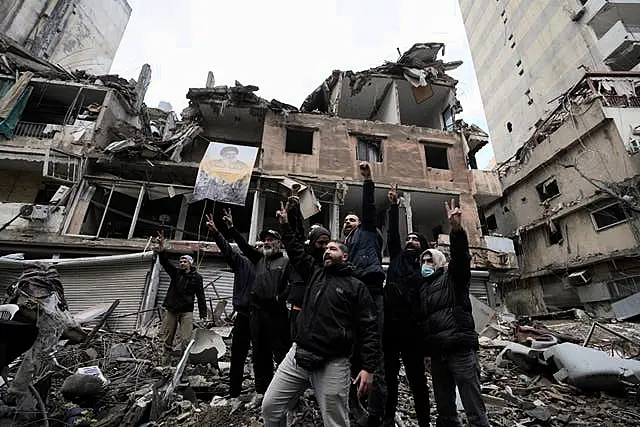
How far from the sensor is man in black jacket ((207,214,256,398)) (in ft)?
12.1

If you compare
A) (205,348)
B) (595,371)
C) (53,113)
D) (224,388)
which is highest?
(53,113)

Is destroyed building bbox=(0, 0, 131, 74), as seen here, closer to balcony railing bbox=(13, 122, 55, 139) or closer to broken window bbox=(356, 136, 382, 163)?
balcony railing bbox=(13, 122, 55, 139)

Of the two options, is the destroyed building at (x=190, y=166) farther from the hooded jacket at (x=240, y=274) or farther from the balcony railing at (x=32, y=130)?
the hooded jacket at (x=240, y=274)

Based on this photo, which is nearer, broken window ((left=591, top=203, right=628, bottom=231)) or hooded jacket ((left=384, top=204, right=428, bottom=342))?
hooded jacket ((left=384, top=204, right=428, bottom=342))

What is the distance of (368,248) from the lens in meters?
3.32

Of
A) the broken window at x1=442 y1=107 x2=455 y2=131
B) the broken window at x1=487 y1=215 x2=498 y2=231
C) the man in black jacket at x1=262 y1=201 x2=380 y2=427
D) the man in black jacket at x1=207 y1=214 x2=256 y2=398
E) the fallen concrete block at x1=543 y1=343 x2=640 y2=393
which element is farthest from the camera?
the broken window at x1=487 y1=215 x2=498 y2=231

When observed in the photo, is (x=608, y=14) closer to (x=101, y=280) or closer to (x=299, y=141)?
(x=299, y=141)

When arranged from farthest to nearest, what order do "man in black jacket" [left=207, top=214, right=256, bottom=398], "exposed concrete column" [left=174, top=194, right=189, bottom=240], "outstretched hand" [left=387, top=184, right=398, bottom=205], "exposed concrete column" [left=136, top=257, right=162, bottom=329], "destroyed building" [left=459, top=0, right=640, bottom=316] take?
"exposed concrete column" [left=174, top=194, right=189, bottom=240] → "destroyed building" [left=459, top=0, right=640, bottom=316] → "exposed concrete column" [left=136, top=257, right=162, bottom=329] → "man in black jacket" [left=207, top=214, right=256, bottom=398] → "outstretched hand" [left=387, top=184, right=398, bottom=205]

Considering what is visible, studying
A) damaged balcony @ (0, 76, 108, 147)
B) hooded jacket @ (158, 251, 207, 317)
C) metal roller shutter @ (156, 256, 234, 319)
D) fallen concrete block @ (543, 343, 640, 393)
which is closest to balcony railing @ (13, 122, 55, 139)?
damaged balcony @ (0, 76, 108, 147)

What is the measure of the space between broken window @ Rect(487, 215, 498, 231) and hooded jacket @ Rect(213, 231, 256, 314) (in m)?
17.9

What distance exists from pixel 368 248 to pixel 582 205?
46.3ft

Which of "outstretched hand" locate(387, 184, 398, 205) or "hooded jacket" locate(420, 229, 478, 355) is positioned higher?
"outstretched hand" locate(387, 184, 398, 205)

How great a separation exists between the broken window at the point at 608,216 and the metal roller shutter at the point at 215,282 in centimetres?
1430

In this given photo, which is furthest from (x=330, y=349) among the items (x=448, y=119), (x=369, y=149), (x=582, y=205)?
(x=448, y=119)
